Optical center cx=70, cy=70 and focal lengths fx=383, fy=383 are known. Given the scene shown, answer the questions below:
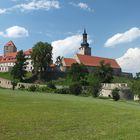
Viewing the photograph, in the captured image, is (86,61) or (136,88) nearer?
(136,88)

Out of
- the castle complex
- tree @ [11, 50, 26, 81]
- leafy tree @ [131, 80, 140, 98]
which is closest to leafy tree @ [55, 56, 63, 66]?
the castle complex

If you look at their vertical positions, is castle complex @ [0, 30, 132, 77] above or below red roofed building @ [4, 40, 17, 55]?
below

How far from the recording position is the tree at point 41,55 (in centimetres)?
12500

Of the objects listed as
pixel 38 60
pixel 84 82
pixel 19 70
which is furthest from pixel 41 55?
pixel 84 82

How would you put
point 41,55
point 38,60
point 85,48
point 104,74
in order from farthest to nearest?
point 85,48, point 38,60, point 41,55, point 104,74

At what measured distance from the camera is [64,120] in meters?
24.5

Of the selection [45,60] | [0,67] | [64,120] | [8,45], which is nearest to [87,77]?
[45,60]

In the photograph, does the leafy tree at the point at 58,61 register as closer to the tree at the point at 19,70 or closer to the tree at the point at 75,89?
the tree at the point at 19,70

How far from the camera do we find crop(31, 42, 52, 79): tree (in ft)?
410

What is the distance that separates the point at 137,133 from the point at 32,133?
5.86 meters

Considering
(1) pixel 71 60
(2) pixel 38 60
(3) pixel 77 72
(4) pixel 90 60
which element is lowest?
(3) pixel 77 72

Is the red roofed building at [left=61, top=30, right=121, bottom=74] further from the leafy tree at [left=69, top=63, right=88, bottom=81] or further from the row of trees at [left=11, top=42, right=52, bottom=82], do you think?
the leafy tree at [left=69, top=63, right=88, bottom=81]

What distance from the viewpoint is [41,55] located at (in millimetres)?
125125

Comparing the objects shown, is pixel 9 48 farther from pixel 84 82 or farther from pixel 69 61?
pixel 84 82
